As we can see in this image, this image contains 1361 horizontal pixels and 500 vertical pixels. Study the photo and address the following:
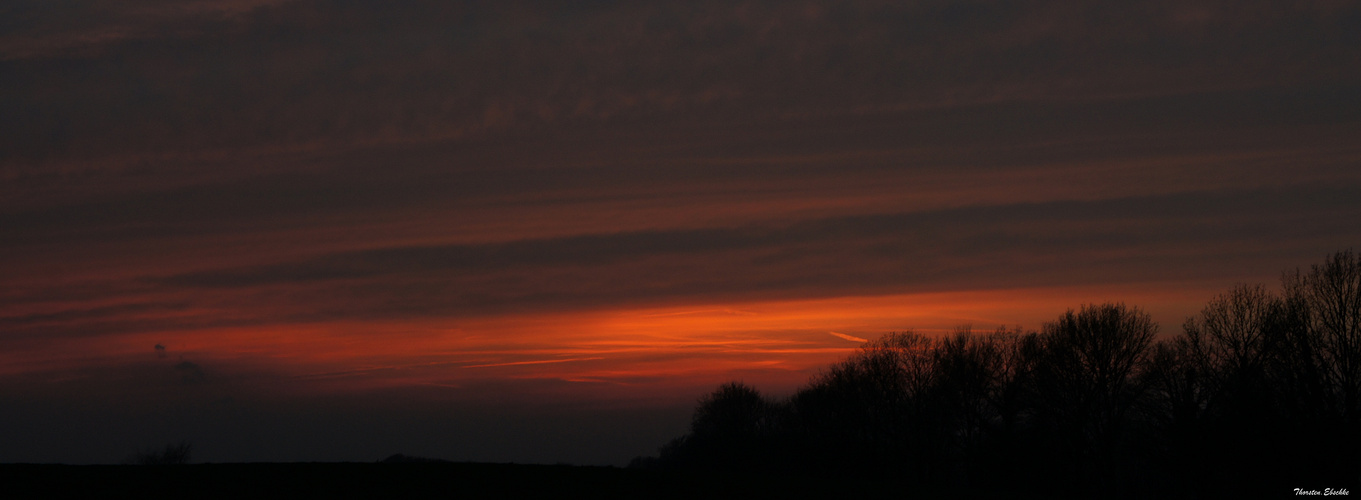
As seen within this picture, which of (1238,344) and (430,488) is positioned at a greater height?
(1238,344)

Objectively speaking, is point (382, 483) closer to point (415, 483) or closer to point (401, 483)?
point (401, 483)

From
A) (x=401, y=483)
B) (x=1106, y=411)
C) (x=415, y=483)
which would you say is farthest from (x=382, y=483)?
(x=1106, y=411)

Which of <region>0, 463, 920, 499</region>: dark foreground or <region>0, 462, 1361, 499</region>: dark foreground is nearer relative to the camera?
<region>0, 463, 920, 499</region>: dark foreground

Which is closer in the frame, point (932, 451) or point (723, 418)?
point (932, 451)

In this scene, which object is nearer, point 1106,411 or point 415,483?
point 415,483

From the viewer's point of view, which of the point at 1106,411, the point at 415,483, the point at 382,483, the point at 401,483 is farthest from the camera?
the point at 1106,411

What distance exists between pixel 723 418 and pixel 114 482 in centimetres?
9777

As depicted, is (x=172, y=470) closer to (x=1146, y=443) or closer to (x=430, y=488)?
(x=430, y=488)

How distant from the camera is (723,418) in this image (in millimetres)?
136750

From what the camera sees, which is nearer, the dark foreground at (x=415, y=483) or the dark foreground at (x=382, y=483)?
the dark foreground at (x=382, y=483)

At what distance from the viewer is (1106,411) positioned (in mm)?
70375

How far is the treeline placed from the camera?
5272 centimetres

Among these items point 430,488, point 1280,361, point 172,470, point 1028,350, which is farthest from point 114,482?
point 1028,350

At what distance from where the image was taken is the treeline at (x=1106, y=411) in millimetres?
52719
